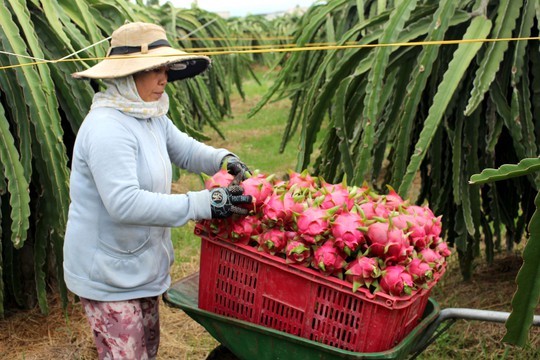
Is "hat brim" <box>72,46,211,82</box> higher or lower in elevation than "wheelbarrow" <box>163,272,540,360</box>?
higher

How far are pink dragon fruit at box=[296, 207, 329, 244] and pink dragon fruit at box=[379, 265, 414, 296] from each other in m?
0.17

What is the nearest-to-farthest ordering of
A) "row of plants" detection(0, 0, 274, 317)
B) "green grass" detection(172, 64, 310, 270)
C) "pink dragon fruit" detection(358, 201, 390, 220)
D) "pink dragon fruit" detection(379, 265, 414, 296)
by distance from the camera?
"pink dragon fruit" detection(379, 265, 414, 296)
"pink dragon fruit" detection(358, 201, 390, 220)
"row of plants" detection(0, 0, 274, 317)
"green grass" detection(172, 64, 310, 270)

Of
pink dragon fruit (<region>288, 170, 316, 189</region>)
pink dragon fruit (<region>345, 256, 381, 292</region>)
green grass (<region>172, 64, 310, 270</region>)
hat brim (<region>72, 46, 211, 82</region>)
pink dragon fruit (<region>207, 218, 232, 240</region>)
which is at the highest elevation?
hat brim (<region>72, 46, 211, 82</region>)

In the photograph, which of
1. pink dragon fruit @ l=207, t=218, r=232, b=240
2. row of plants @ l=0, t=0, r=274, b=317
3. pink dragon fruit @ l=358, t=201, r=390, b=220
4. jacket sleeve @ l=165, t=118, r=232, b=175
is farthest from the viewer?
row of plants @ l=0, t=0, r=274, b=317

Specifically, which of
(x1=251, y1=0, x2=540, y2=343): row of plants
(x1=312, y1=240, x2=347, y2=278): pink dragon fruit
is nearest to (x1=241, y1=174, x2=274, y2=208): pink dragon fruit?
(x1=312, y1=240, x2=347, y2=278): pink dragon fruit

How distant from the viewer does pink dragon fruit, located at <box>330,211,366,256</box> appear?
1513 millimetres

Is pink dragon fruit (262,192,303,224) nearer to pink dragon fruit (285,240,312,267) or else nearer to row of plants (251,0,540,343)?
pink dragon fruit (285,240,312,267)

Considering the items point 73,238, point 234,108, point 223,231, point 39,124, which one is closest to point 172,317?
point 39,124

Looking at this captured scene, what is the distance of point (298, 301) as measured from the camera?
5.24 ft

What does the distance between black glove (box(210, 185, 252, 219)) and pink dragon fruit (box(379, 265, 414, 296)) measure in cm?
39

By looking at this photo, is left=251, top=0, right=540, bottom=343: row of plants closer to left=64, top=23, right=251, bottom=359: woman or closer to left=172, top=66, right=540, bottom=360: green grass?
left=172, top=66, right=540, bottom=360: green grass

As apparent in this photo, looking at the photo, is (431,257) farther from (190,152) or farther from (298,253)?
(190,152)

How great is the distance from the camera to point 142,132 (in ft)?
6.13

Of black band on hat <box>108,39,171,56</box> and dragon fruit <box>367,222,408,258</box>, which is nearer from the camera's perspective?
dragon fruit <box>367,222,408,258</box>
